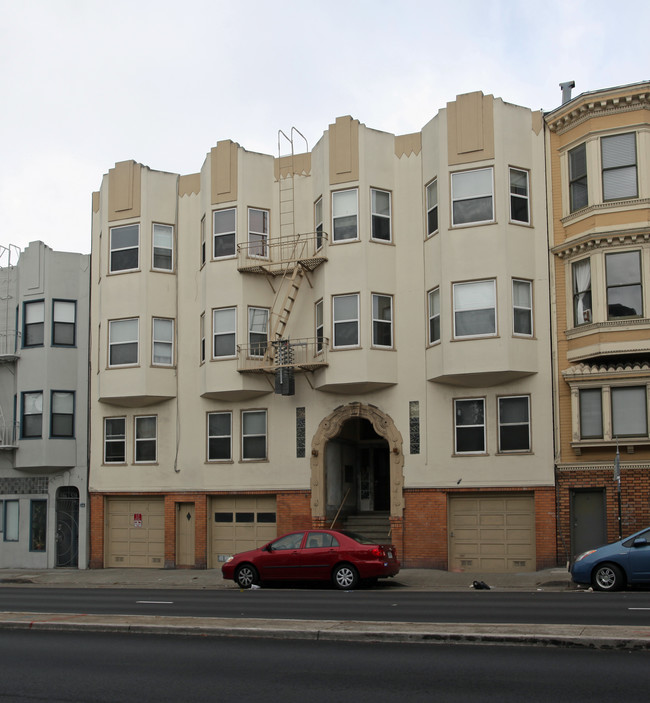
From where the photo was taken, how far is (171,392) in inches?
1204

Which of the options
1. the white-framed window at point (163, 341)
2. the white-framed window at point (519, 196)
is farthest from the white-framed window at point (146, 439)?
the white-framed window at point (519, 196)

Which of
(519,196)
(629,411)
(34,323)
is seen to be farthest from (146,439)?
(629,411)

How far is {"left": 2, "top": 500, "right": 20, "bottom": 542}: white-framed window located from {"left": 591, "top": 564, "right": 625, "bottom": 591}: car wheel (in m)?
21.0

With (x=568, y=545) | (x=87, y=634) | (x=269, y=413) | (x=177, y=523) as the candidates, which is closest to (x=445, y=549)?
(x=568, y=545)

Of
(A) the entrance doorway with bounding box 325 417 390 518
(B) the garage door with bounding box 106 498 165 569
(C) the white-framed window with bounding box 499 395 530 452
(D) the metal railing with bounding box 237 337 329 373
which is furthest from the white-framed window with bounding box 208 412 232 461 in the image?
(C) the white-framed window with bounding box 499 395 530 452

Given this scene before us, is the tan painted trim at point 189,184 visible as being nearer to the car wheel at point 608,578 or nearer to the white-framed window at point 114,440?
the white-framed window at point 114,440

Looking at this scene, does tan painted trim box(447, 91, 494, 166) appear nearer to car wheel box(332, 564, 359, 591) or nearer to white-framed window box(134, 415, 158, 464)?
car wheel box(332, 564, 359, 591)

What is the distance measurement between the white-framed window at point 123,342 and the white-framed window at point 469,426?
10799 millimetres

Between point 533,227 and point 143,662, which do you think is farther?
point 533,227

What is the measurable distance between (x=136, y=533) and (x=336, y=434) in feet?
26.2

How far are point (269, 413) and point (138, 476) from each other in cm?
518

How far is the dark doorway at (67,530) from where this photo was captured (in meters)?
31.6

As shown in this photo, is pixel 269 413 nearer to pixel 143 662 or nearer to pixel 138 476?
pixel 138 476

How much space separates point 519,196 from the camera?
1045 inches
